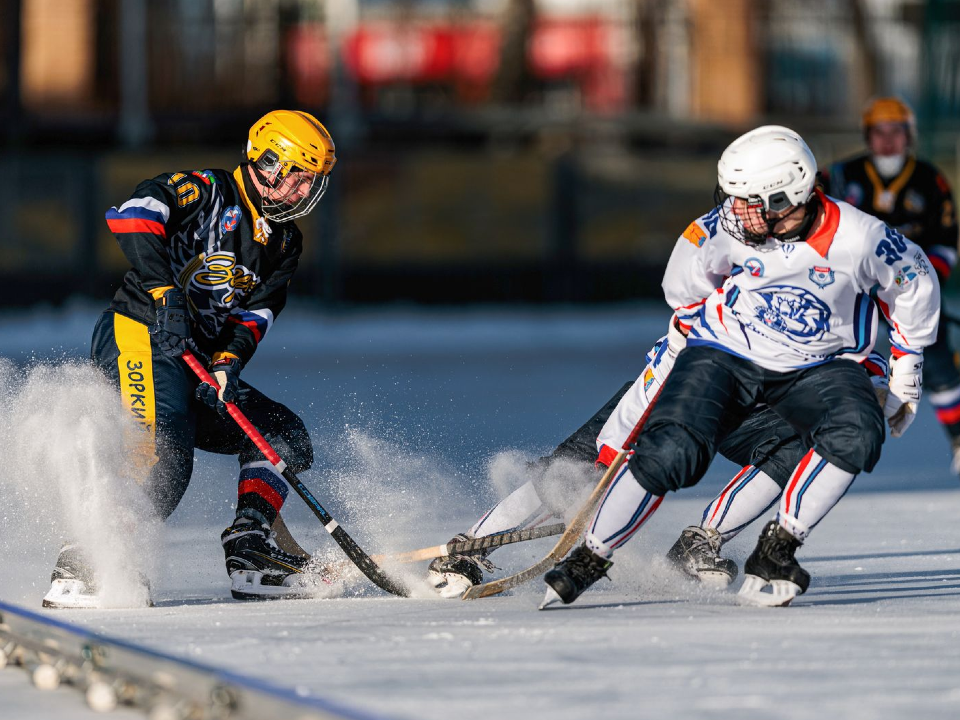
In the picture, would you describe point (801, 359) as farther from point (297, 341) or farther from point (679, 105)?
point (679, 105)

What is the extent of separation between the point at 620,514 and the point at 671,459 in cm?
19

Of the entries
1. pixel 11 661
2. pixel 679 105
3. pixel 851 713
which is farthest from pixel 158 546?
pixel 679 105

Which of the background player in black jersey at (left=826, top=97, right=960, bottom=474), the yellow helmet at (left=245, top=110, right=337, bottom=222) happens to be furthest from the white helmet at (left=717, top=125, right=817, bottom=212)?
the background player in black jersey at (left=826, top=97, right=960, bottom=474)

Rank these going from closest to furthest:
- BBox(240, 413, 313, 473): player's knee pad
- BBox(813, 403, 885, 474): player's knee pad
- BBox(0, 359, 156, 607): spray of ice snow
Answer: BBox(813, 403, 885, 474): player's knee pad < BBox(0, 359, 156, 607): spray of ice snow < BBox(240, 413, 313, 473): player's knee pad

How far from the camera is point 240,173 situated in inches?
185

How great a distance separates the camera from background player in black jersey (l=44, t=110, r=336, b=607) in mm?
4477

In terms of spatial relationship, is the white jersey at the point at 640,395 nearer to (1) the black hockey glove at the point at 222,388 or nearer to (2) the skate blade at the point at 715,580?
(2) the skate blade at the point at 715,580

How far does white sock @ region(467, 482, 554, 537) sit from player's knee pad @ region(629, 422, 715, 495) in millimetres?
580

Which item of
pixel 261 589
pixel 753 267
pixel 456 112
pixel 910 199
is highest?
pixel 753 267

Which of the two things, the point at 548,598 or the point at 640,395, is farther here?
the point at 640,395

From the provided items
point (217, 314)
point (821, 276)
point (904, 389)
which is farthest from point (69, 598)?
point (904, 389)

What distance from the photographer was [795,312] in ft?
13.8

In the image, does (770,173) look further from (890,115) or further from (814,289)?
(890,115)

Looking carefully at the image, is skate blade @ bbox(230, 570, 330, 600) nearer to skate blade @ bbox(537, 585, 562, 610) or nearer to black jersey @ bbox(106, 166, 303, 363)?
black jersey @ bbox(106, 166, 303, 363)
